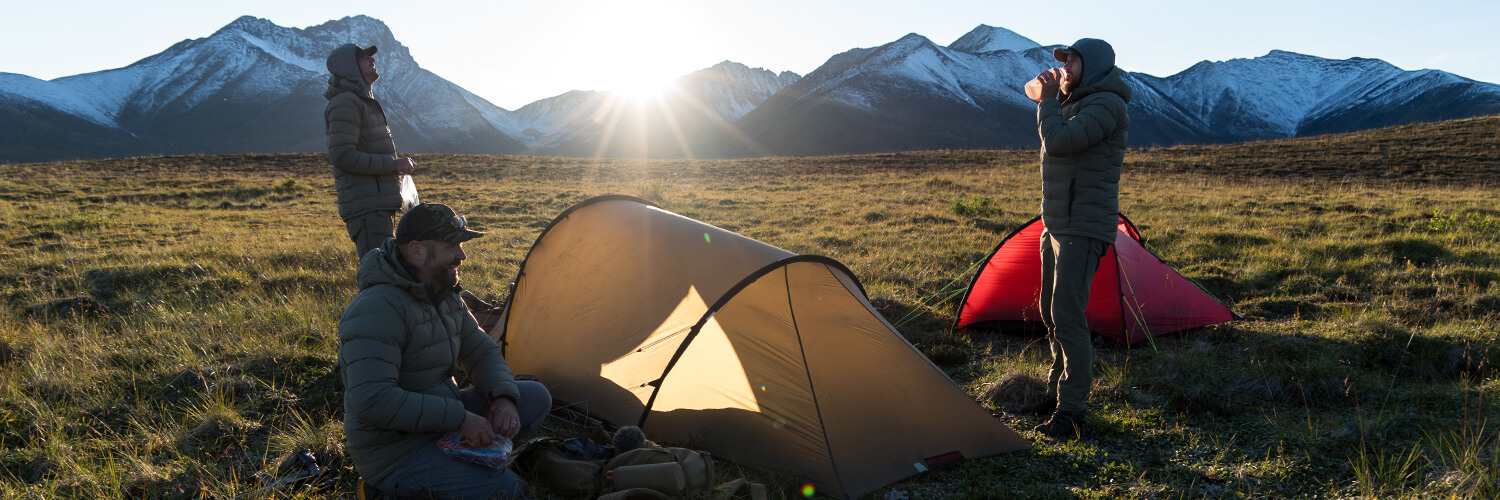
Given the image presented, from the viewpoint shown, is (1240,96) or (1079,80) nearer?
(1079,80)

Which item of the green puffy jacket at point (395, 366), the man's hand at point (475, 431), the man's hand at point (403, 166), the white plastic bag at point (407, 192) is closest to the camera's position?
the green puffy jacket at point (395, 366)

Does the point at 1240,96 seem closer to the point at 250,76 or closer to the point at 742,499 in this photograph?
the point at 742,499

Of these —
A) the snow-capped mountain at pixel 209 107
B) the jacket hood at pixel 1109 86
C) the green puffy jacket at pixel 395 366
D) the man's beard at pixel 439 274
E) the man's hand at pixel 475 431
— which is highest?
the snow-capped mountain at pixel 209 107

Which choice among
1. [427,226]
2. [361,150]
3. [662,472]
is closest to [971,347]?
[662,472]

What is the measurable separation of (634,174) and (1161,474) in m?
28.2

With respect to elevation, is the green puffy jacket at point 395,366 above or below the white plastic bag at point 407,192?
below

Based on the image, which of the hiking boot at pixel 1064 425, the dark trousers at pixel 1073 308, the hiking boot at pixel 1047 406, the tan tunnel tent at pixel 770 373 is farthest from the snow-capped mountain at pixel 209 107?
the hiking boot at pixel 1064 425

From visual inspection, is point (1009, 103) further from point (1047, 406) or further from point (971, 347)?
point (1047, 406)

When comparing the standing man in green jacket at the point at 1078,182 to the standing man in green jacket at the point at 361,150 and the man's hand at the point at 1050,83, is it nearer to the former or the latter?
the man's hand at the point at 1050,83

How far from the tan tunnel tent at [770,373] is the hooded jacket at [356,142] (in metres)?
1.98

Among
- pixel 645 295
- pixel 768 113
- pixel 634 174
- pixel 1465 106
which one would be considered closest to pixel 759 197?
pixel 634 174

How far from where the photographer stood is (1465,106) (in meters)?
117

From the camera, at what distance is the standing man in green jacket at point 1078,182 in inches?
163

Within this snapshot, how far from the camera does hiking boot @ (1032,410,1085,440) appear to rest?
14.6ft
